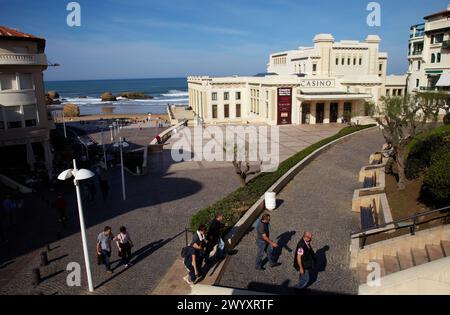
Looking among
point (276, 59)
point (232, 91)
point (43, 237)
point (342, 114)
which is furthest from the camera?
point (276, 59)

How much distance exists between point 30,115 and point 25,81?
231cm

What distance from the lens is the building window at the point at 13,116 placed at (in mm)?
23453

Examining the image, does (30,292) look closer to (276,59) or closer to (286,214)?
(286,214)

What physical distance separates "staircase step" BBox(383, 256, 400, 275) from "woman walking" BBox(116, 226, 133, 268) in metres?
7.14

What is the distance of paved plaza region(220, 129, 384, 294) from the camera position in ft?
30.9

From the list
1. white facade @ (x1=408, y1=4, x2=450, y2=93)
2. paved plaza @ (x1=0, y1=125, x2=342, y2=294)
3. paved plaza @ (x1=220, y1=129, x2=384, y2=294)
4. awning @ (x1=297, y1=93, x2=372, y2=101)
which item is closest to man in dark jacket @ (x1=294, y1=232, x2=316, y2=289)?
paved plaza @ (x1=220, y1=129, x2=384, y2=294)

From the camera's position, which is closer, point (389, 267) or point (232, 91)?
point (389, 267)

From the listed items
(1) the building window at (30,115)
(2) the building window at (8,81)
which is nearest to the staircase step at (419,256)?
(1) the building window at (30,115)

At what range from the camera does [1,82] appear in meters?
22.8

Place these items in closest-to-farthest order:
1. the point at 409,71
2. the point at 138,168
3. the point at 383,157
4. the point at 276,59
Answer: the point at 383,157, the point at 138,168, the point at 409,71, the point at 276,59

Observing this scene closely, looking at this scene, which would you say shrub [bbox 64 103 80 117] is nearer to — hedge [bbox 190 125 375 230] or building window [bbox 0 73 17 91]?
building window [bbox 0 73 17 91]

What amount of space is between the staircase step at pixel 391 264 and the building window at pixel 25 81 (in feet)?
78.5

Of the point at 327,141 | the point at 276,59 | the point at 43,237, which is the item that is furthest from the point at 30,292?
the point at 276,59
